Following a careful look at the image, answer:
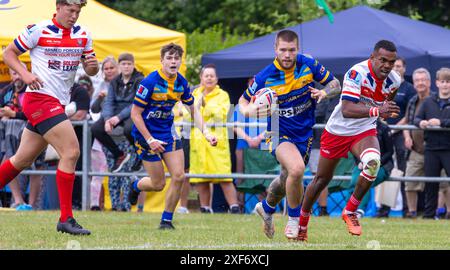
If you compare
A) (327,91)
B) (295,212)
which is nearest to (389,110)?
(327,91)

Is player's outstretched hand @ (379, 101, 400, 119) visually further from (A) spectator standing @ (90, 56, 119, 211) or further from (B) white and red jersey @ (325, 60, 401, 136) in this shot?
(A) spectator standing @ (90, 56, 119, 211)

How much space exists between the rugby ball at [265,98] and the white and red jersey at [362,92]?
0.66 meters

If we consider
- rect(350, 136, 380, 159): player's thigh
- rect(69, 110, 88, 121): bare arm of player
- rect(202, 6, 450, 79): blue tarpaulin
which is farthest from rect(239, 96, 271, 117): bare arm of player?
rect(202, 6, 450, 79): blue tarpaulin

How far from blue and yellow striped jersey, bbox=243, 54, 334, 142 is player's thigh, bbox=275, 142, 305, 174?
0.45ft

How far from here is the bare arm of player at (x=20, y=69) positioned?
9.30m

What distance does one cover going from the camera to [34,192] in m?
15.3

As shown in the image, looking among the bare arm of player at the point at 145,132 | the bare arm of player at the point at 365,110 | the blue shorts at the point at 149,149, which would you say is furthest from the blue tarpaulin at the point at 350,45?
the bare arm of player at the point at 365,110

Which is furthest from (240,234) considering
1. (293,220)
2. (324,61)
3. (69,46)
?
(324,61)

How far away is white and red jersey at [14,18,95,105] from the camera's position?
9641mm

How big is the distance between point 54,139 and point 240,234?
7.39ft

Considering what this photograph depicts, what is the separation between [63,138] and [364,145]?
2.83 m

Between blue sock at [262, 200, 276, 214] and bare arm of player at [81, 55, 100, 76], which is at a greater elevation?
bare arm of player at [81, 55, 100, 76]

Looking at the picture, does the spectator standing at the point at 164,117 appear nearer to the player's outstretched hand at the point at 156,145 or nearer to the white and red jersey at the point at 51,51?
the player's outstretched hand at the point at 156,145
